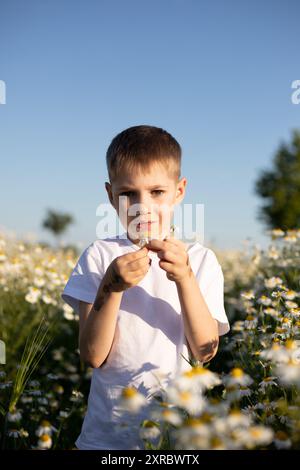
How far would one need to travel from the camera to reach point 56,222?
51062 millimetres

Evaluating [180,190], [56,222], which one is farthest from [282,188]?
[180,190]

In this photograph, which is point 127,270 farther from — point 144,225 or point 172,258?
point 144,225

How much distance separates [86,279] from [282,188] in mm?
34411

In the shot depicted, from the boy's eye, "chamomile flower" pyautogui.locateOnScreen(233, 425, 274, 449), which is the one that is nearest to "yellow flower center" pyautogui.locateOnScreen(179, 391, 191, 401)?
"chamomile flower" pyautogui.locateOnScreen(233, 425, 274, 449)

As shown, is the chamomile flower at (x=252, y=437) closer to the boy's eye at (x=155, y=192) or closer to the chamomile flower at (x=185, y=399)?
the chamomile flower at (x=185, y=399)

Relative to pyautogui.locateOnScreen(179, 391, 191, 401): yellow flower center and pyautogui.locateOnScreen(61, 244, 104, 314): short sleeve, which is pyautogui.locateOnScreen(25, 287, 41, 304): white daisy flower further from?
pyautogui.locateOnScreen(179, 391, 191, 401): yellow flower center

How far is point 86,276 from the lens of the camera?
2.08 m

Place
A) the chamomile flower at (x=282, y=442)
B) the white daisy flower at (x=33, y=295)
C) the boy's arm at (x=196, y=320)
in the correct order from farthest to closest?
the white daisy flower at (x=33, y=295), the boy's arm at (x=196, y=320), the chamomile flower at (x=282, y=442)

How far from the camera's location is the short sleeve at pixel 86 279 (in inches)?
80.0

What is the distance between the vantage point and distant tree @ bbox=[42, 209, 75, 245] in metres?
51.1

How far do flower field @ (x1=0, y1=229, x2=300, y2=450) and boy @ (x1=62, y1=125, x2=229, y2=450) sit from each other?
0.49 feet

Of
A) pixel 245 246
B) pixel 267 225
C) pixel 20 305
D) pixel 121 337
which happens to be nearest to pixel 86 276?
pixel 121 337

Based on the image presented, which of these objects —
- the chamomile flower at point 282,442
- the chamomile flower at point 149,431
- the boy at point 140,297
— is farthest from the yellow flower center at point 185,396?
the boy at point 140,297
